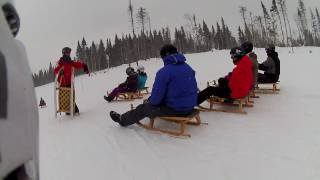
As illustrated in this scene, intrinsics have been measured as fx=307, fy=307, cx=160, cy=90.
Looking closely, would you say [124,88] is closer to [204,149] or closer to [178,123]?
[178,123]

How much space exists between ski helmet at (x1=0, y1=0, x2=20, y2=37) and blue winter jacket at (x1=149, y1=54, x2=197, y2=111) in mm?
3912

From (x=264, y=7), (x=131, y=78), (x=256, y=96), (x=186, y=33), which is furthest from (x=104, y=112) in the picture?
(x=186, y=33)

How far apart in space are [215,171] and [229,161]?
14.7 inches

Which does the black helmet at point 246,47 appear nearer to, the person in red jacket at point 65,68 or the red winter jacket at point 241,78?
the red winter jacket at point 241,78

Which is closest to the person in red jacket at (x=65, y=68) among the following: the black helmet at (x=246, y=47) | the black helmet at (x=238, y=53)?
the black helmet at (x=238, y=53)

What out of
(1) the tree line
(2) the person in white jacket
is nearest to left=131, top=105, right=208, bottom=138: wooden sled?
(2) the person in white jacket

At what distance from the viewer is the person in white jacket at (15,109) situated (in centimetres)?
124

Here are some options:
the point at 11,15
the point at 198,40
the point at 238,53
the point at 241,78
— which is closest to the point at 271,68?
the point at 238,53

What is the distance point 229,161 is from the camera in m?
4.24

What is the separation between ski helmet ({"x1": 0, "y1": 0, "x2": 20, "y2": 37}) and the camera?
141 cm

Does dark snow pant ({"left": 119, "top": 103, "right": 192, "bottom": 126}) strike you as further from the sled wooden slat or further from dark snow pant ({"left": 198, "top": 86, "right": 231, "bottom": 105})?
dark snow pant ({"left": 198, "top": 86, "right": 231, "bottom": 105})

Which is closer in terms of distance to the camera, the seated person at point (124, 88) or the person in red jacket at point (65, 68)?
the person in red jacket at point (65, 68)

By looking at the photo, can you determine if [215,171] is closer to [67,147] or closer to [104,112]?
[67,147]

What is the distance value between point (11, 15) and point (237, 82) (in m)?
Answer: 5.59
